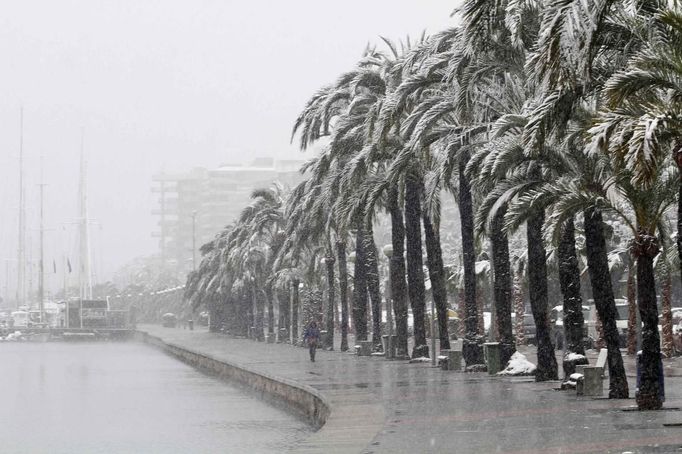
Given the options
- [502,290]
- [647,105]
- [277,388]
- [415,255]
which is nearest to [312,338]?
[415,255]

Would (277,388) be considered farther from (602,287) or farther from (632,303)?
(602,287)

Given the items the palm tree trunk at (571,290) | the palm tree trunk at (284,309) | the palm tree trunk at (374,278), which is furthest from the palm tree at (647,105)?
the palm tree trunk at (284,309)

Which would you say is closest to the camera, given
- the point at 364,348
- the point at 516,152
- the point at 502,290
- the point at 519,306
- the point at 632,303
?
the point at 516,152

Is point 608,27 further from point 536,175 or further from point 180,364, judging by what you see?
point 180,364

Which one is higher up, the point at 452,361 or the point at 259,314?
the point at 259,314

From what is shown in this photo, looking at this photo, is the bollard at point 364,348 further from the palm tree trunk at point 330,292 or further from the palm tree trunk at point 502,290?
the palm tree trunk at point 502,290

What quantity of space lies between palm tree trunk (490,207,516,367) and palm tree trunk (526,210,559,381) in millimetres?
2411

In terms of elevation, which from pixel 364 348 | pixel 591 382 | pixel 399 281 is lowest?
pixel 591 382

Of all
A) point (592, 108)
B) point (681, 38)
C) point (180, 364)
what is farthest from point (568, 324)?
point (180, 364)

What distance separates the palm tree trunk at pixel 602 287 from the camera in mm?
24109

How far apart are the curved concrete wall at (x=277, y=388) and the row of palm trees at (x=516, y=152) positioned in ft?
16.0

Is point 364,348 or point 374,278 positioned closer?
point 364,348

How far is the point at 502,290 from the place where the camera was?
3319 centimetres

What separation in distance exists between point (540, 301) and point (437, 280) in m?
9.19
